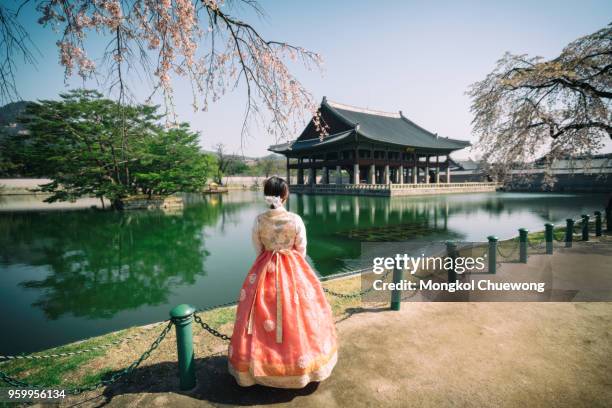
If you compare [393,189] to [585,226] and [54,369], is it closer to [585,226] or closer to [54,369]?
[585,226]

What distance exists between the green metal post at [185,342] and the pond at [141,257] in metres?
3.22

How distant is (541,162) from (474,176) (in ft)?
152

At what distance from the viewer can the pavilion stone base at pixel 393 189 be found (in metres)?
25.9

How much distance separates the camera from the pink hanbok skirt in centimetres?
226

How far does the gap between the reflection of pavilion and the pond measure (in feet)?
38.9

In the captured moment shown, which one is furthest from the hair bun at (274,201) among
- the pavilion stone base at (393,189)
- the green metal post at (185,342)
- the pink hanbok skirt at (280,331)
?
the pavilion stone base at (393,189)

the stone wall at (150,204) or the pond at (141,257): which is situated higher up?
the stone wall at (150,204)

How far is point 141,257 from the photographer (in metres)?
9.21

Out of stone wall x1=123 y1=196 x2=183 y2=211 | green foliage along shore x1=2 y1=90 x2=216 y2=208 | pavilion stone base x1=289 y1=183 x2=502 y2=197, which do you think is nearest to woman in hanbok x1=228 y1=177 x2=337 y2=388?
green foliage along shore x1=2 y1=90 x2=216 y2=208

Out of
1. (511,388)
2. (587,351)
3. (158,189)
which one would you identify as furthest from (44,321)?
(158,189)

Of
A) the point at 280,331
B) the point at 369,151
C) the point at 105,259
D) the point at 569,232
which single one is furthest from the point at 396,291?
the point at 369,151

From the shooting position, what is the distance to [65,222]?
54.0 feet

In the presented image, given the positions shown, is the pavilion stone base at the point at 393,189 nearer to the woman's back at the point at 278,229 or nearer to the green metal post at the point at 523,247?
the green metal post at the point at 523,247

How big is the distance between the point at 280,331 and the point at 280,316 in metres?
0.11
